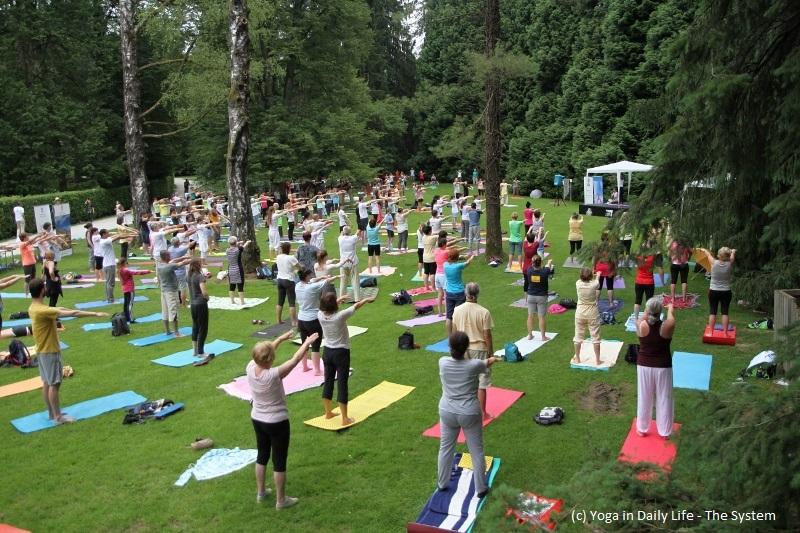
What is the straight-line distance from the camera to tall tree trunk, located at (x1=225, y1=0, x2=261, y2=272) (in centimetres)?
1847

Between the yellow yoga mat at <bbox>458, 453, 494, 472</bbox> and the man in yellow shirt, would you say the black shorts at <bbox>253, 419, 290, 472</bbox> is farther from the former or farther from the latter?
the man in yellow shirt

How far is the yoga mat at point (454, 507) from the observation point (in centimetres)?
651

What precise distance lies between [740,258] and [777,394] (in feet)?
36.2

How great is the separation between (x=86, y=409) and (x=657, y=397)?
27.8 ft

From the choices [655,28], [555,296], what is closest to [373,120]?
[655,28]

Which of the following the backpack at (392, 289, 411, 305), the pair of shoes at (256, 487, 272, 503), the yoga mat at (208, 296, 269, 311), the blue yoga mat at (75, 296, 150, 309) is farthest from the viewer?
the blue yoga mat at (75, 296, 150, 309)

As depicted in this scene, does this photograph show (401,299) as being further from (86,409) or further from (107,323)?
(86,409)

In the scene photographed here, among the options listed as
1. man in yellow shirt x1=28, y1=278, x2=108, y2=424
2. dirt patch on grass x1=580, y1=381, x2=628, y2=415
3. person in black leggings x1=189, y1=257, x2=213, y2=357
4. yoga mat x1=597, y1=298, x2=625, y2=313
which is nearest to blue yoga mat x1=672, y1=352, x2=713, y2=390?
dirt patch on grass x1=580, y1=381, x2=628, y2=415

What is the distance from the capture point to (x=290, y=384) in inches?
429

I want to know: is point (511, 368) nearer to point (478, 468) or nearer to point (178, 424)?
point (478, 468)

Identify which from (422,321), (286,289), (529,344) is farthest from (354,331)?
(529,344)

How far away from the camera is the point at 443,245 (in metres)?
14.9

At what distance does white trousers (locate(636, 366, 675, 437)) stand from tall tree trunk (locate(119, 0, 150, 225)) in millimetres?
22407

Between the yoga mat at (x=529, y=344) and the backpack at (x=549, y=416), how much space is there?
2843mm
